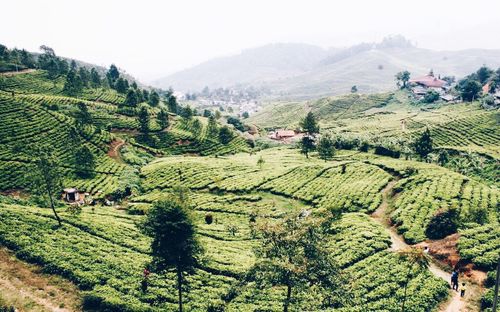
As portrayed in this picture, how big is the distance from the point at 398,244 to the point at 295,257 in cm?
2453

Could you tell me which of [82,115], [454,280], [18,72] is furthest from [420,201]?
[18,72]

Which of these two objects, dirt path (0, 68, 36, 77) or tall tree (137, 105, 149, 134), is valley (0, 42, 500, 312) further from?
dirt path (0, 68, 36, 77)

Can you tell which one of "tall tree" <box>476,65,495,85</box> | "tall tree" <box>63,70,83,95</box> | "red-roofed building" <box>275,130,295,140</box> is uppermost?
"tall tree" <box>63,70,83,95</box>

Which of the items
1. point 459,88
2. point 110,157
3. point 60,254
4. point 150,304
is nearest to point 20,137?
point 110,157

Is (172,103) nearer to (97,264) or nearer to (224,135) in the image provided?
(224,135)

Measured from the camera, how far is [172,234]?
1145 inches

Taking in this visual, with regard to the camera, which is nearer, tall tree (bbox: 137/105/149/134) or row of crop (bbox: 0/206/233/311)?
row of crop (bbox: 0/206/233/311)

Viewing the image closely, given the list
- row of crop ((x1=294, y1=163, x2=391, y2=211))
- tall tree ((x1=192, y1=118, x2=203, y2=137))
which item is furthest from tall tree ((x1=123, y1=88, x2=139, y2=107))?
row of crop ((x1=294, y1=163, x2=391, y2=211))

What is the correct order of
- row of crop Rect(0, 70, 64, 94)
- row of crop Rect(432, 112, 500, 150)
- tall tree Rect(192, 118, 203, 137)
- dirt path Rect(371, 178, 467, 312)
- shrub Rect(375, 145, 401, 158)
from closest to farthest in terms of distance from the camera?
dirt path Rect(371, 178, 467, 312)
shrub Rect(375, 145, 401, 158)
row of crop Rect(432, 112, 500, 150)
tall tree Rect(192, 118, 203, 137)
row of crop Rect(0, 70, 64, 94)

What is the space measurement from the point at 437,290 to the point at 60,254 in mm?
37841

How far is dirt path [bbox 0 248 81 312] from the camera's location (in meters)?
30.9

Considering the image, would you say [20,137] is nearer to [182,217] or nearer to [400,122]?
[182,217]

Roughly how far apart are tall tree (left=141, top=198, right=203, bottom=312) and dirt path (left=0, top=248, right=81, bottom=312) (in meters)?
9.65

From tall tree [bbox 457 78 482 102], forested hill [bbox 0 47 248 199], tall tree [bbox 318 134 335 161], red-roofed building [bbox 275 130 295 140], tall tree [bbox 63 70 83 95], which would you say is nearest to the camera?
forested hill [bbox 0 47 248 199]
